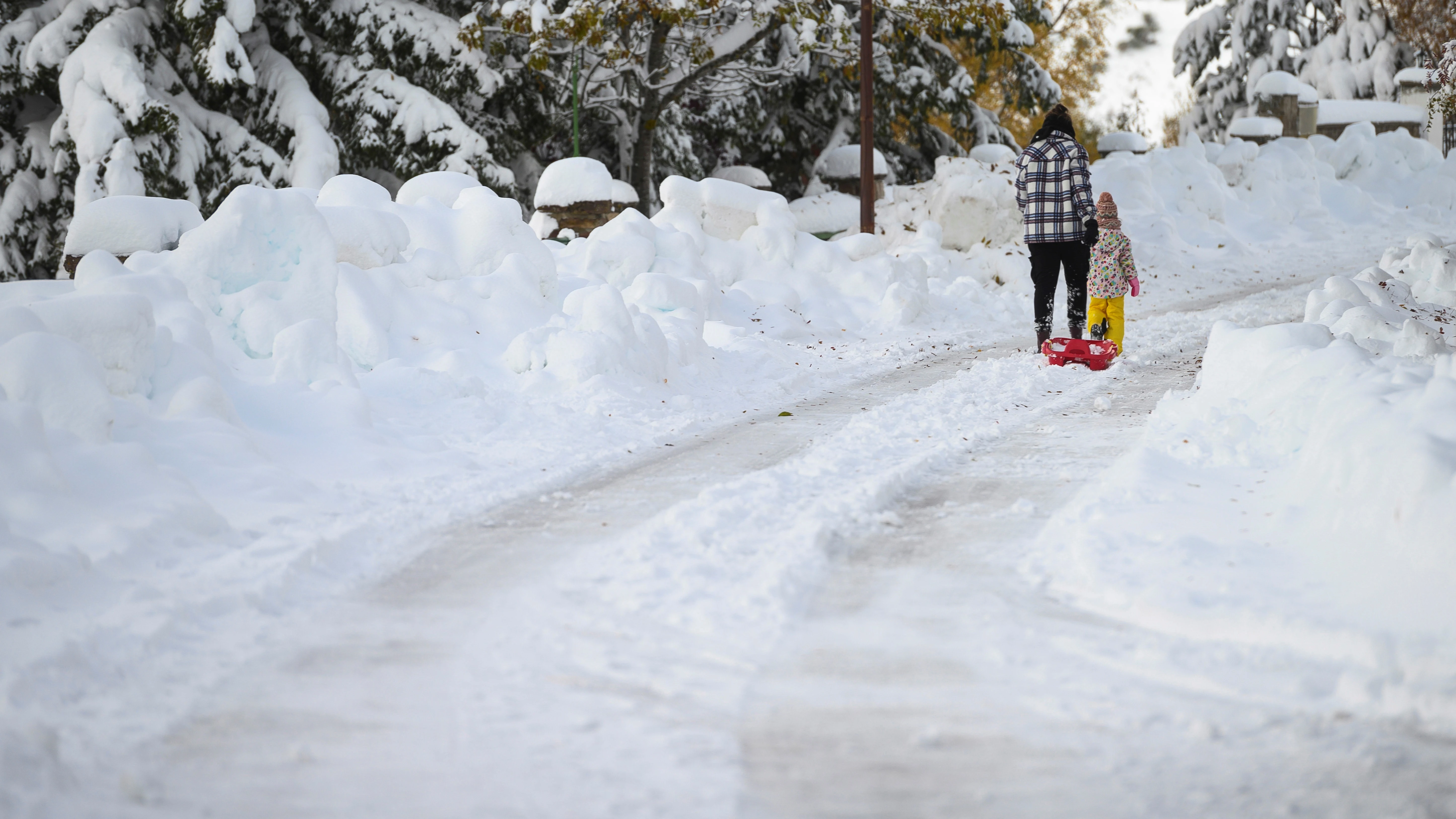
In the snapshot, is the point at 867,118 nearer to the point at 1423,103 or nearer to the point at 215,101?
the point at 215,101

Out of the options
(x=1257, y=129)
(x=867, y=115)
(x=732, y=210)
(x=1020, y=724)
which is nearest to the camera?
(x=1020, y=724)

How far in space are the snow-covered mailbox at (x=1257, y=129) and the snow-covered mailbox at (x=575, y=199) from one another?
15.9 meters

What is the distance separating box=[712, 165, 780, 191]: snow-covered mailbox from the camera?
58.1 ft

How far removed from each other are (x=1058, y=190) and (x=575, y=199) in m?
5.65

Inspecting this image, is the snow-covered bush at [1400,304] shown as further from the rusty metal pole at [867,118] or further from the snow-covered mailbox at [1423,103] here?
the snow-covered mailbox at [1423,103]

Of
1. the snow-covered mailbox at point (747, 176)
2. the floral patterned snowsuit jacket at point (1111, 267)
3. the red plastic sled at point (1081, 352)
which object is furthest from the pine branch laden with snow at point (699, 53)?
the red plastic sled at point (1081, 352)

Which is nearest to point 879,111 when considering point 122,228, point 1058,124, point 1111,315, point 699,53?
point 699,53

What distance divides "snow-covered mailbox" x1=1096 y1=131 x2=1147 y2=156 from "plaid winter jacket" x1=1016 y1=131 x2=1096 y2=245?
1565 centimetres

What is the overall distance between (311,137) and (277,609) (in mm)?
11632

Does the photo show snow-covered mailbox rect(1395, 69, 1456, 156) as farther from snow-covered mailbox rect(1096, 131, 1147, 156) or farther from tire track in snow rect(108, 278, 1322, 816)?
tire track in snow rect(108, 278, 1322, 816)

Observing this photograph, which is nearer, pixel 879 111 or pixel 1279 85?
pixel 879 111

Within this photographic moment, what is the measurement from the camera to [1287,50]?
28.8 metres

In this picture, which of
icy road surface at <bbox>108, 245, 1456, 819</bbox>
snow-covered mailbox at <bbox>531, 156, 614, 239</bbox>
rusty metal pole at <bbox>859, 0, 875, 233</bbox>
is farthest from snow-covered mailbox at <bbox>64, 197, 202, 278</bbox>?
rusty metal pole at <bbox>859, 0, 875, 233</bbox>

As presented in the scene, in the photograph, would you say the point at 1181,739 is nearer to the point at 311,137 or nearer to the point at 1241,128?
the point at 311,137
